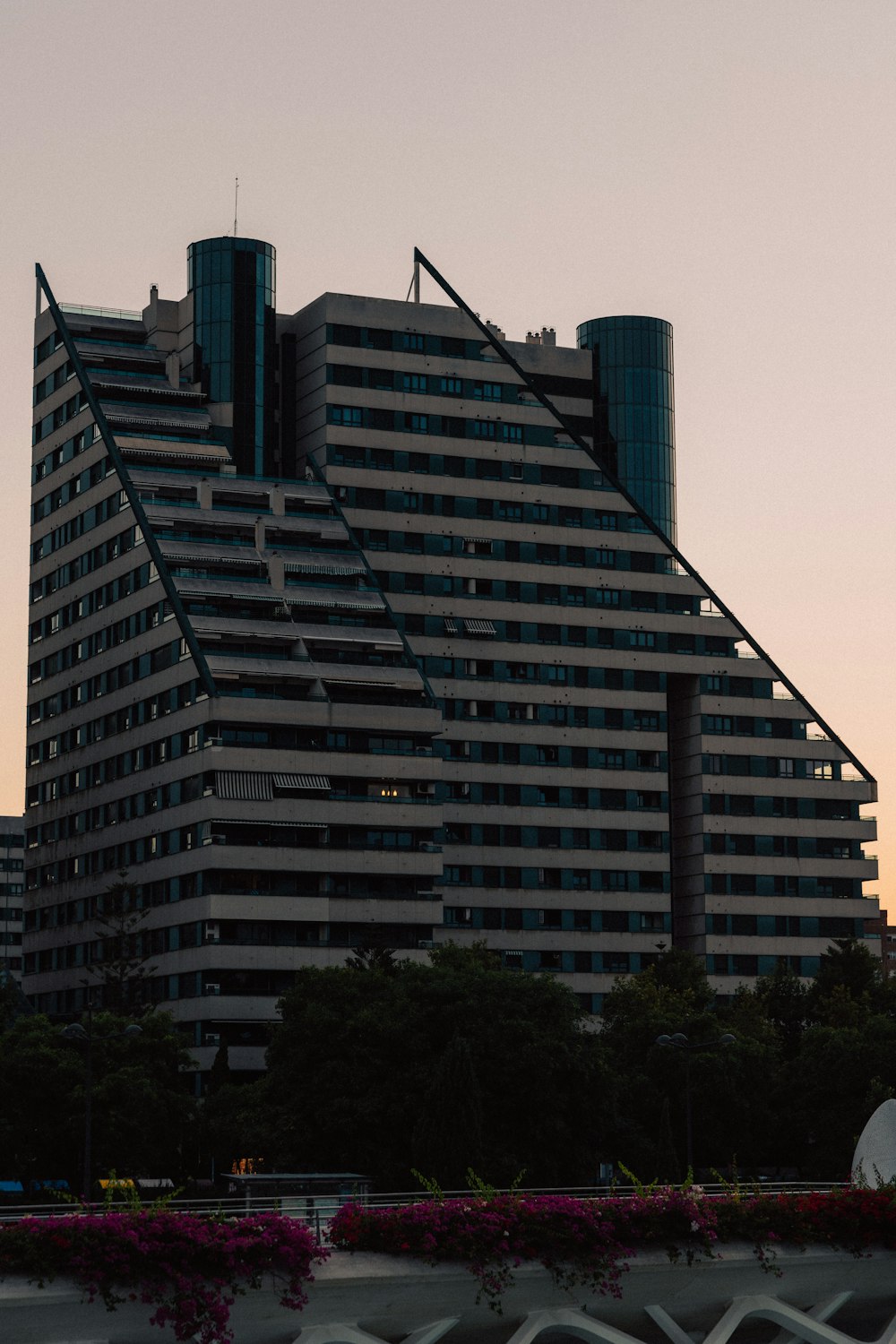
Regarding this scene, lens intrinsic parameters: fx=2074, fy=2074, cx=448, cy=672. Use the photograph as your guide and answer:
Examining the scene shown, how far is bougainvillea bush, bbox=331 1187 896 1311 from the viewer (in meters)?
48.6

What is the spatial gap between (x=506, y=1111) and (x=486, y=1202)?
3912 centimetres

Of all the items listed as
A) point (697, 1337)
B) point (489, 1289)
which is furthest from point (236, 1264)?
point (697, 1337)

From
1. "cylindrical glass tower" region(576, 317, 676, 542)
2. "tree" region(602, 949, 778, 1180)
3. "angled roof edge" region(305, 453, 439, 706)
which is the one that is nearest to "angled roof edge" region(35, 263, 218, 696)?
"angled roof edge" region(305, 453, 439, 706)

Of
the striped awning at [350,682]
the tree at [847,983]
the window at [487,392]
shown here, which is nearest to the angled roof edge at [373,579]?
the striped awning at [350,682]

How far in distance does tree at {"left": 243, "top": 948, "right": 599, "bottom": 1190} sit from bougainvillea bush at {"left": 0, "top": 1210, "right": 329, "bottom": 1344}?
1539 inches

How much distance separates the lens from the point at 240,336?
518ft

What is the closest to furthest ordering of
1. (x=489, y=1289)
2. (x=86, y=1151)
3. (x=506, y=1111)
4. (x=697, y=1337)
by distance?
(x=489, y=1289) < (x=697, y=1337) < (x=86, y=1151) < (x=506, y=1111)

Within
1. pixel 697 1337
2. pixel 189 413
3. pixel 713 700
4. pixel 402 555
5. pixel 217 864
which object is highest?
pixel 189 413

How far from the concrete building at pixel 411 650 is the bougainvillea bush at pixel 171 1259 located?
86797 millimetres

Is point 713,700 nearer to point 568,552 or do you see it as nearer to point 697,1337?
point 568,552

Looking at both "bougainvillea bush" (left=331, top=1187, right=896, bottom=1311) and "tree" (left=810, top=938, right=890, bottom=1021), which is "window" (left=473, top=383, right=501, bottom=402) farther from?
"bougainvillea bush" (left=331, top=1187, right=896, bottom=1311)

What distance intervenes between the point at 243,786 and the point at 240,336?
43357 millimetres

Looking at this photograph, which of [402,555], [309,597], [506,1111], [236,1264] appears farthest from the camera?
[402,555]

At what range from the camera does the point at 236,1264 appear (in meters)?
45.5
